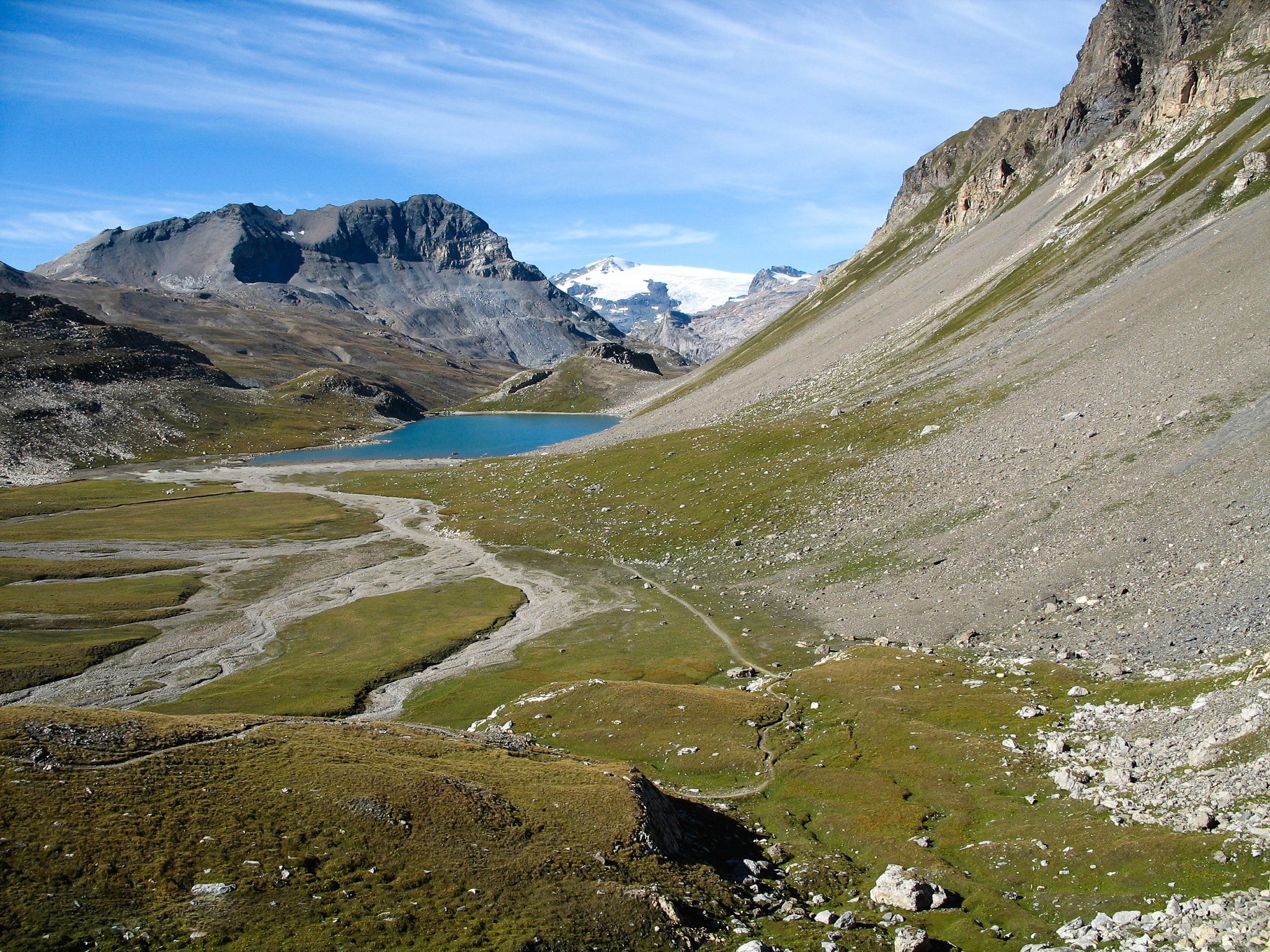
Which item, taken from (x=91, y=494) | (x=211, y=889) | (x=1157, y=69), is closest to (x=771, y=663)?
(x=211, y=889)

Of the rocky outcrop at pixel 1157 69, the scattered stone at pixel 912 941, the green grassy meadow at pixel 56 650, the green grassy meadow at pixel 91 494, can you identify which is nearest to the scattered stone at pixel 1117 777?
the scattered stone at pixel 912 941

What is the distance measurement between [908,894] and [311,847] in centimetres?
2192

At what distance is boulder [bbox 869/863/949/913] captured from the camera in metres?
28.7

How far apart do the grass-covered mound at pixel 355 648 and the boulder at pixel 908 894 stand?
47487 mm

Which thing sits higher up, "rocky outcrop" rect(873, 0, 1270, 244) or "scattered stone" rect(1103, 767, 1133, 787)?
"rocky outcrop" rect(873, 0, 1270, 244)

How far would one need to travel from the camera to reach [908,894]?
28.8m

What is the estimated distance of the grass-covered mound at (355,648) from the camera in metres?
65.3

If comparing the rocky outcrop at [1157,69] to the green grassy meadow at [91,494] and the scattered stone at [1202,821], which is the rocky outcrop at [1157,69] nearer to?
the scattered stone at [1202,821]

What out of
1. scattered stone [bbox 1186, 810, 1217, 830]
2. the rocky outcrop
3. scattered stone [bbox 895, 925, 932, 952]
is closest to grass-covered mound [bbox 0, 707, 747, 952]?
scattered stone [bbox 895, 925, 932, 952]

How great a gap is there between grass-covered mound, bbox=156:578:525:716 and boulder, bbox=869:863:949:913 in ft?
156

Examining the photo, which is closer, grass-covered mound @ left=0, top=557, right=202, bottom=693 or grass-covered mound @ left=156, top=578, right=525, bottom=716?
grass-covered mound @ left=156, top=578, right=525, bottom=716

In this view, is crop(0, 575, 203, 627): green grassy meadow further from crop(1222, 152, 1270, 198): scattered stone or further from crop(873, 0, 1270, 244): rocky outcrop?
crop(873, 0, 1270, 244): rocky outcrop

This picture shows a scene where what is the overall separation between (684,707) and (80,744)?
36439 millimetres

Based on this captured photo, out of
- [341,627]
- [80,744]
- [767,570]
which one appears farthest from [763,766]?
[341,627]
